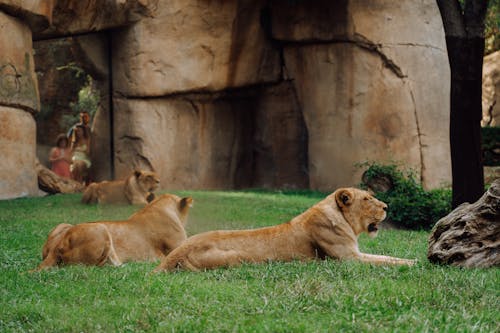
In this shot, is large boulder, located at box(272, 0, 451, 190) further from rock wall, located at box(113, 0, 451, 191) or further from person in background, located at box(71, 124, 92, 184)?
person in background, located at box(71, 124, 92, 184)

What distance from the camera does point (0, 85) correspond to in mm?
16188

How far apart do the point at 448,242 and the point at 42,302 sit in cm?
361

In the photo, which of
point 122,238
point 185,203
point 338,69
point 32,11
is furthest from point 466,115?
point 32,11

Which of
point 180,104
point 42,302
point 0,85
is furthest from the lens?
point 180,104

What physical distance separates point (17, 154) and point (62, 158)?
961 centimetres

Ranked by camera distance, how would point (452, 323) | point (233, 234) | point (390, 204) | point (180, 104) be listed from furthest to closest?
point (180, 104)
point (390, 204)
point (233, 234)
point (452, 323)

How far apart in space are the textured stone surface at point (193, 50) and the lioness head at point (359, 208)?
1197 centimetres

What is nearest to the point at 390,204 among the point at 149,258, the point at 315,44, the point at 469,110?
the point at 469,110

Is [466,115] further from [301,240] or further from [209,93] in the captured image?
[209,93]

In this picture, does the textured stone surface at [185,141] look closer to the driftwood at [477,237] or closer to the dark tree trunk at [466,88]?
the dark tree trunk at [466,88]

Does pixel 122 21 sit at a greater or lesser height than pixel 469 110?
greater

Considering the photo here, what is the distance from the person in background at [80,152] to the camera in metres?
23.8

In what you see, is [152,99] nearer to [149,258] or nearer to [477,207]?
[149,258]

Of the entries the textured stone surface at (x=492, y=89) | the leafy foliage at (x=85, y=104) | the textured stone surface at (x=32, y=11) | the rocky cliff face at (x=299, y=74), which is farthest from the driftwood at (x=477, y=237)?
the leafy foliage at (x=85, y=104)
